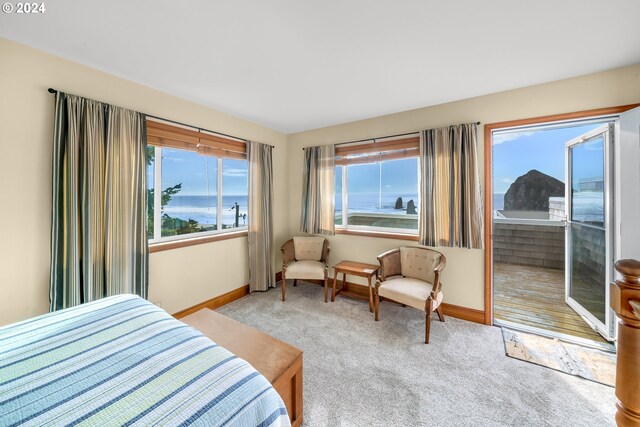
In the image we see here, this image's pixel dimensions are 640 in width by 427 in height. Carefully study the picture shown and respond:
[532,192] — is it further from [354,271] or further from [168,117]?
[168,117]

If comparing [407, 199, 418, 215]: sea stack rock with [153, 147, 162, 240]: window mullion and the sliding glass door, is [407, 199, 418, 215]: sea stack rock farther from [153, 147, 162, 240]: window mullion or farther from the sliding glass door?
[153, 147, 162, 240]: window mullion

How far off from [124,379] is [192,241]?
7.08ft

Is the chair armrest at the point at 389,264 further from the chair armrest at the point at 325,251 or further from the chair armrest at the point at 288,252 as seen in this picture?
the chair armrest at the point at 288,252

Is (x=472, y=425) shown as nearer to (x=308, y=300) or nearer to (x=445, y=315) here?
(x=445, y=315)

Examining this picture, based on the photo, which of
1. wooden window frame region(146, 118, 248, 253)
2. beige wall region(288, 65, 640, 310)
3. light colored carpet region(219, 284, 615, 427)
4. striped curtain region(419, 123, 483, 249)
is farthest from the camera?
striped curtain region(419, 123, 483, 249)

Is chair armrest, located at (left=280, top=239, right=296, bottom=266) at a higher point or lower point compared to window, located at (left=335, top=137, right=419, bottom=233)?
lower

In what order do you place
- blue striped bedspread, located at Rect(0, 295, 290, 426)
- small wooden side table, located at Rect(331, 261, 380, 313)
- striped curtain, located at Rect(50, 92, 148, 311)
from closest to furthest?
blue striped bedspread, located at Rect(0, 295, 290, 426)
striped curtain, located at Rect(50, 92, 148, 311)
small wooden side table, located at Rect(331, 261, 380, 313)

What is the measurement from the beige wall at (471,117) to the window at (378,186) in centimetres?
22

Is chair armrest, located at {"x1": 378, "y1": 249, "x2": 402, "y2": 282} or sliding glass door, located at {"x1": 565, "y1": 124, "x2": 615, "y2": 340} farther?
chair armrest, located at {"x1": 378, "y1": 249, "x2": 402, "y2": 282}

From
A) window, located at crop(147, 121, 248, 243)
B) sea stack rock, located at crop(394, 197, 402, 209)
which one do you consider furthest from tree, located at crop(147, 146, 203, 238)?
sea stack rock, located at crop(394, 197, 402, 209)

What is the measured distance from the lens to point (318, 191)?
3.75 m

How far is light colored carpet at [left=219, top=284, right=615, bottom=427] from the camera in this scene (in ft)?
5.05

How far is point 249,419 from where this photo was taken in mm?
805

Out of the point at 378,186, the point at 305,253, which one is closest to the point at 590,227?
the point at 378,186
